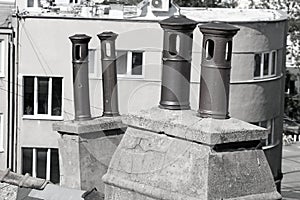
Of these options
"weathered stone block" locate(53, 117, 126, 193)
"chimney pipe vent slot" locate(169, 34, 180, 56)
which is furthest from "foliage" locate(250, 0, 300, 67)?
"chimney pipe vent slot" locate(169, 34, 180, 56)

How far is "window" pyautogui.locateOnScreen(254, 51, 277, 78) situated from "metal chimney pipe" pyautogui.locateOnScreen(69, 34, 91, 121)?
2085 cm

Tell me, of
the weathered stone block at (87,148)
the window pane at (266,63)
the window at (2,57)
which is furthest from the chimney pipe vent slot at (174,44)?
the window pane at (266,63)

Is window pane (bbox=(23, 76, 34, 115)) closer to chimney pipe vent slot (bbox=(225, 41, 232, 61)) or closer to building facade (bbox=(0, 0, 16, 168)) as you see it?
building facade (bbox=(0, 0, 16, 168))

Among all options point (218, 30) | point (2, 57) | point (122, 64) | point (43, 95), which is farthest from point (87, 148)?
point (2, 57)

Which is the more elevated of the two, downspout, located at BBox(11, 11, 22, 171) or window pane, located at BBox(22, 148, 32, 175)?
downspout, located at BBox(11, 11, 22, 171)

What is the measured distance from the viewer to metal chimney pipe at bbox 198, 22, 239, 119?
4820 mm

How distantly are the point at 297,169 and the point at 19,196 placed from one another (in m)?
33.8

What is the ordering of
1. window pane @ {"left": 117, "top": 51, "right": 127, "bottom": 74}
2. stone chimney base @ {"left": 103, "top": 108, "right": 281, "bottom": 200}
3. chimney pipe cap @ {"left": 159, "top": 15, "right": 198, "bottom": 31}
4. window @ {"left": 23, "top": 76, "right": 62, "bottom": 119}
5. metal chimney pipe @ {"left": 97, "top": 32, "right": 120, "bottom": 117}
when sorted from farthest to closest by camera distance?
window @ {"left": 23, "top": 76, "right": 62, "bottom": 119}, window pane @ {"left": 117, "top": 51, "right": 127, "bottom": 74}, metal chimney pipe @ {"left": 97, "top": 32, "right": 120, "bottom": 117}, chimney pipe cap @ {"left": 159, "top": 15, "right": 198, "bottom": 31}, stone chimney base @ {"left": 103, "top": 108, "right": 281, "bottom": 200}

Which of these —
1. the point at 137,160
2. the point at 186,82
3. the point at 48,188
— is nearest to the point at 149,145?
the point at 137,160

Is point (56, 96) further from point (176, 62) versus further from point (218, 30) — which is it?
point (218, 30)

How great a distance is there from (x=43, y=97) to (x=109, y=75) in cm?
2022

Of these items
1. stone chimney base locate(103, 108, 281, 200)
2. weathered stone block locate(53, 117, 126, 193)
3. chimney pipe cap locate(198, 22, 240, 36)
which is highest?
chimney pipe cap locate(198, 22, 240, 36)

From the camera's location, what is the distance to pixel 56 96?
2825 cm

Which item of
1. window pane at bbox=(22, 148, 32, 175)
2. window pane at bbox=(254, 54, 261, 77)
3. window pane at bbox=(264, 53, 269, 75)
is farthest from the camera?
window pane at bbox=(264, 53, 269, 75)
